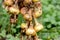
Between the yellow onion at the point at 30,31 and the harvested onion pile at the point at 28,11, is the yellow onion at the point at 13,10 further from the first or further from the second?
the yellow onion at the point at 30,31

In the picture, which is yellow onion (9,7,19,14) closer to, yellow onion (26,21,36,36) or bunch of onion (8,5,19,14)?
bunch of onion (8,5,19,14)

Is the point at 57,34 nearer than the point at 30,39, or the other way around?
the point at 30,39

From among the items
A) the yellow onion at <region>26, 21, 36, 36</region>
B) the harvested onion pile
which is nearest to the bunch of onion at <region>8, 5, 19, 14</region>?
the harvested onion pile

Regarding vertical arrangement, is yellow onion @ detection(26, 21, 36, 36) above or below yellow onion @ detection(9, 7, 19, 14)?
below

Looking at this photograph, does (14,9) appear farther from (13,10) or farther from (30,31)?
(30,31)

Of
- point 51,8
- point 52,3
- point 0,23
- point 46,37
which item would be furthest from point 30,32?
point 52,3

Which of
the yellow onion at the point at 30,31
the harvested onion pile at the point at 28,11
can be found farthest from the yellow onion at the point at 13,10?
the yellow onion at the point at 30,31

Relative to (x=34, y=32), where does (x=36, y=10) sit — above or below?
above

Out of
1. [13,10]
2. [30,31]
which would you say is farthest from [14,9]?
[30,31]

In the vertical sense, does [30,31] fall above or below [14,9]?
below

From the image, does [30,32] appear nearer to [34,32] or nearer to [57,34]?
[34,32]

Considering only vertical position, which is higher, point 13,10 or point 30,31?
point 13,10
